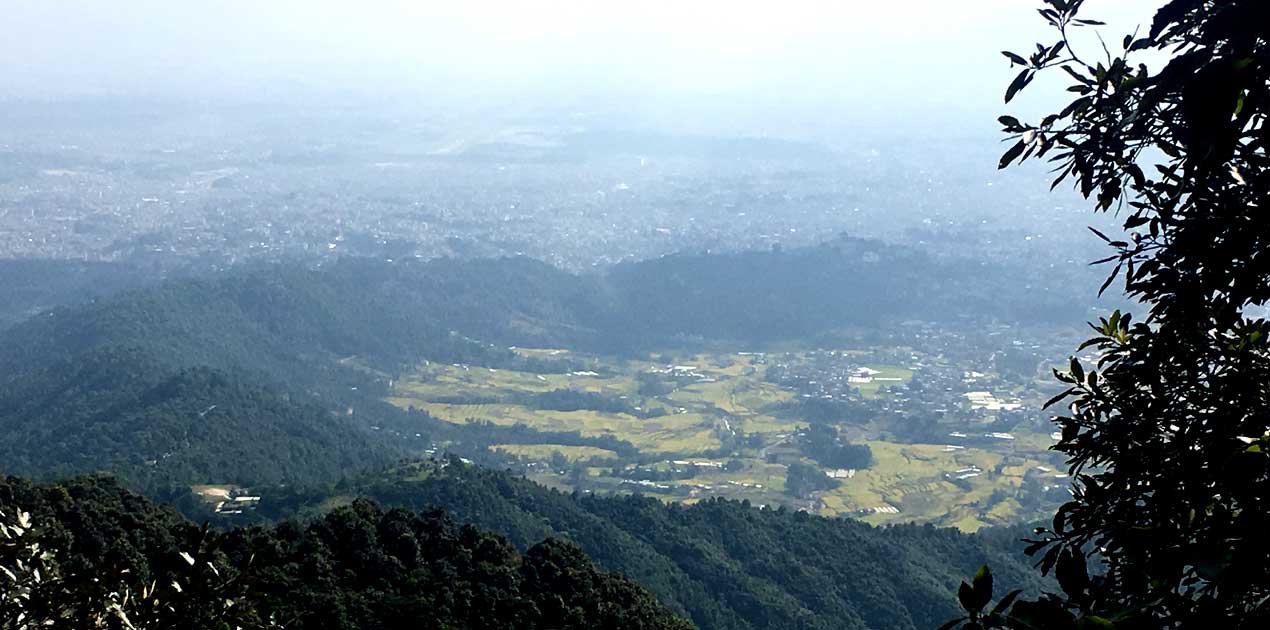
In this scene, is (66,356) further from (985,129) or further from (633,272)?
(985,129)

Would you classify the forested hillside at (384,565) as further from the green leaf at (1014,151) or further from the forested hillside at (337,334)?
the forested hillside at (337,334)

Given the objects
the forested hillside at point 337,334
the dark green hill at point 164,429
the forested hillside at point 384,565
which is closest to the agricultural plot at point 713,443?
the forested hillside at point 337,334

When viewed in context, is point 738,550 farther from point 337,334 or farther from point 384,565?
point 337,334

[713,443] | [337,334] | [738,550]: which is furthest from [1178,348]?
[337,334]

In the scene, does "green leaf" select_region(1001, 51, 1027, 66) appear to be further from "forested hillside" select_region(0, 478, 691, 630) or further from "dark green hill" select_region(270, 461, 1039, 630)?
"dark green hill" select_region(270, 461, 1039, 630)

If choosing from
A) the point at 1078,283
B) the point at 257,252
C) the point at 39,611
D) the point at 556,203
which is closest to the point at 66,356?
the point at 257,252

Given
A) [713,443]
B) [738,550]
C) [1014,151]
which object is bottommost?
[713,443]

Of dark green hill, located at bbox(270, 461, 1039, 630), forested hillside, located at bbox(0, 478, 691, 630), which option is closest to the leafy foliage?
forested hillside, located at bbox(0, 478, 691, 630)
